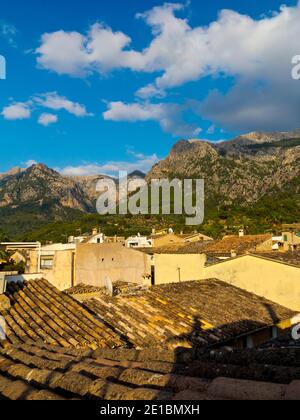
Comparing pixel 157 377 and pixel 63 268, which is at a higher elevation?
pixel 157 377

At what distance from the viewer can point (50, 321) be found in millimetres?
8180

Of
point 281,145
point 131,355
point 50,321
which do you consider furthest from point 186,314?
point 281,145

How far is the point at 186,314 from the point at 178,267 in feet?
24.4

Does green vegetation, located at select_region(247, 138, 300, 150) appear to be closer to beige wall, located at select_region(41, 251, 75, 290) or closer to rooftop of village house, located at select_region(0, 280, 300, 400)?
beige wall, located at select_region(41, 251, 75, 290)

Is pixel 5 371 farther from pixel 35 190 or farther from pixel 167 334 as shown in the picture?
pixel 35 190

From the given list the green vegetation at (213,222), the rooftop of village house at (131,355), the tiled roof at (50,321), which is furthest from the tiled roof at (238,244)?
the green vegetation at (213,222)

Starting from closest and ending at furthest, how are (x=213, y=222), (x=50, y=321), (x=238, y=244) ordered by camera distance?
(x=50, y=321) → (x=238, y=244) → (x=213, y=222)

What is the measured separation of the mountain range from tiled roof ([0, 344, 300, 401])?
80524 millimetres

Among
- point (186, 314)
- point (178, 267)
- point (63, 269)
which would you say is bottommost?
point (63, 269)

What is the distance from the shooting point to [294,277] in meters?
15.1

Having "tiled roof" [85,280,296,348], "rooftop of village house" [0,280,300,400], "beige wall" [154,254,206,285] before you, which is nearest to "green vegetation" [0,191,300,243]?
"beige wall" [154,254,206,285]

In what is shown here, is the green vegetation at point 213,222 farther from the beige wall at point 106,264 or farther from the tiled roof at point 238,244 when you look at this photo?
the beige wall at point 106,264

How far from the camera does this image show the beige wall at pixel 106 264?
23202 mm

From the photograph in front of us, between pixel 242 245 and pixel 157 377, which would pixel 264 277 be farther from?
pixel 157 377
